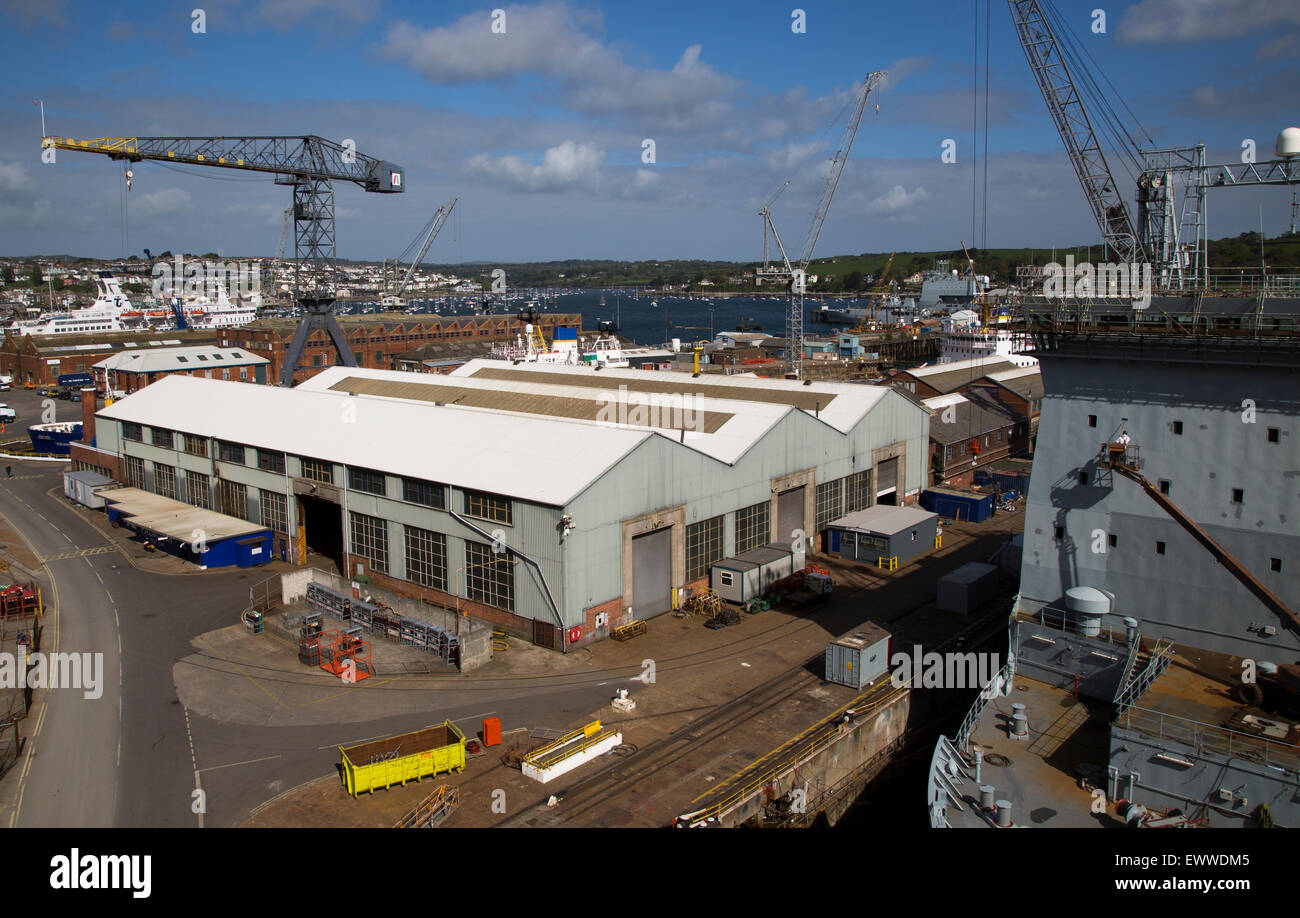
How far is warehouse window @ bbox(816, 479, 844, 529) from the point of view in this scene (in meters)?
37.2

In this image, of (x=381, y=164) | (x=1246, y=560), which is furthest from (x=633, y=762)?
(x=381, y=164)

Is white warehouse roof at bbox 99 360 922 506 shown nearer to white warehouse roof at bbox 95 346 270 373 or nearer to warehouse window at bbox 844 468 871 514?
warehouse window at bbox 844 468 871 514

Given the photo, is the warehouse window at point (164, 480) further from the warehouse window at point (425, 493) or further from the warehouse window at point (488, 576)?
the warehouse window at point (488, 576)

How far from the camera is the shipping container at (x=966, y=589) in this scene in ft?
96.7

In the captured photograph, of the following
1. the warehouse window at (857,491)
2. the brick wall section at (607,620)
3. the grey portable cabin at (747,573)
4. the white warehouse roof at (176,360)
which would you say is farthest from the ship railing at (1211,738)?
the white warehouse roof at (176,360)

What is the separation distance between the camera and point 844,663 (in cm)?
2409

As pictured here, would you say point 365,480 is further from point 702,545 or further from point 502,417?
point 702,545

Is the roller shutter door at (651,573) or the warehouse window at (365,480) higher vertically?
the warehouse window at (365,480)

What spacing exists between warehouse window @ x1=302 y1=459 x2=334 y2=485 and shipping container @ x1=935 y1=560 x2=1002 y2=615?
74.6 ft

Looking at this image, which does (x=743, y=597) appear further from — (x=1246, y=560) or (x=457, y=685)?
(x=1246, y=560)

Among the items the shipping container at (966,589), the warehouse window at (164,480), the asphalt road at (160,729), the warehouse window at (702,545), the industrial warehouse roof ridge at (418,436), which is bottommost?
the asphalt road at (160,729)

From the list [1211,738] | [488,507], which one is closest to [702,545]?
[488,507]

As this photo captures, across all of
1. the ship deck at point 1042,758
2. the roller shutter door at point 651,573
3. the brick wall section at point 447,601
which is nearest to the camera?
the ship deck at point 1042,758

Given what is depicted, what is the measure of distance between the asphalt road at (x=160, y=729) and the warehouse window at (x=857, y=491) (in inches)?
710
